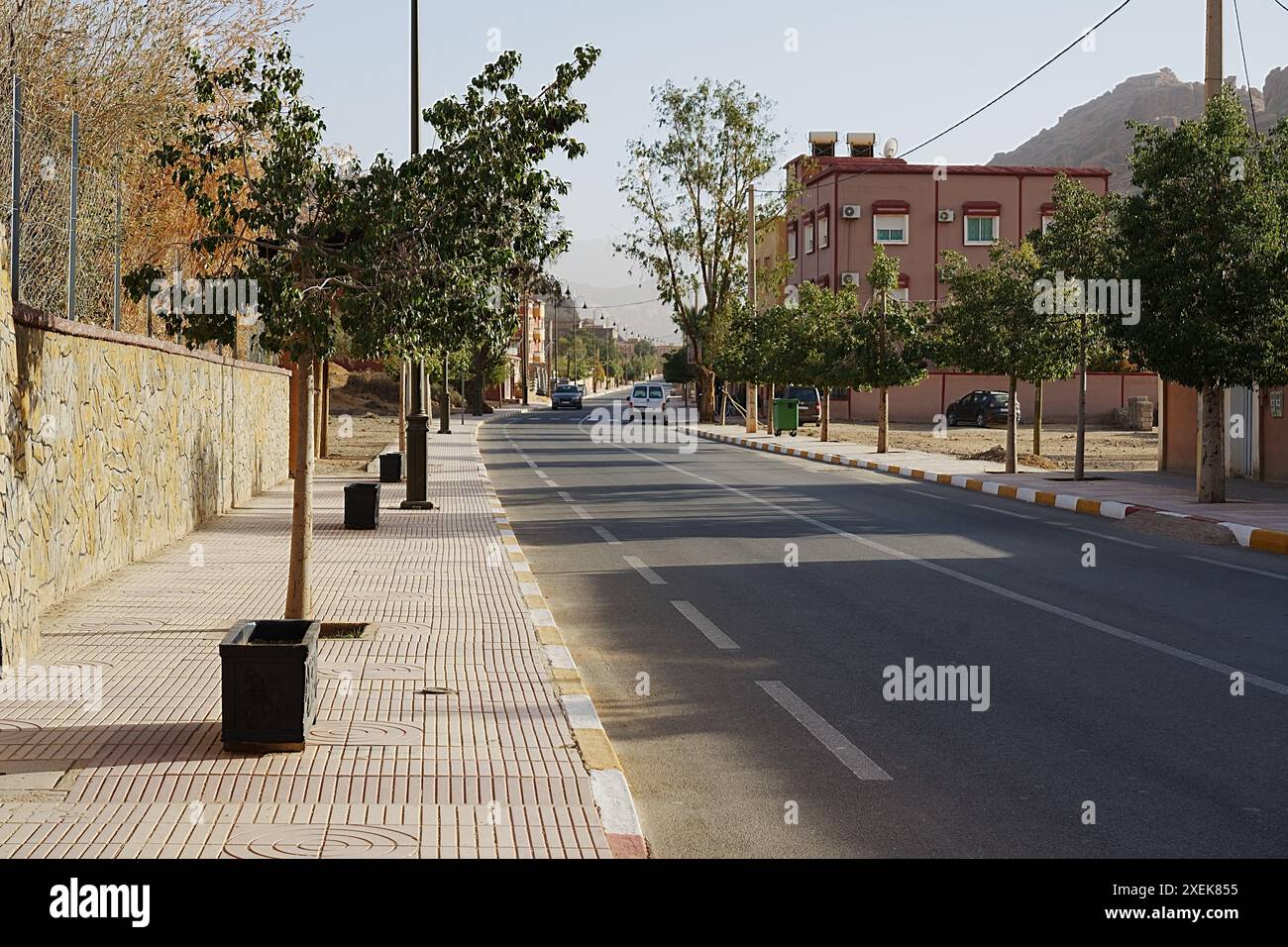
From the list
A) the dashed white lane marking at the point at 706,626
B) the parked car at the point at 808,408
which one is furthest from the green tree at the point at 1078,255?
the parked car at the point at 808,408

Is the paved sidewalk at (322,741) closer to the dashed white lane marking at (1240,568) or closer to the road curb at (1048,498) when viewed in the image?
the dashed white lane marking at (1240,568)

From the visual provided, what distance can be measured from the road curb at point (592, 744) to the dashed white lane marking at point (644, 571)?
62.0 inches

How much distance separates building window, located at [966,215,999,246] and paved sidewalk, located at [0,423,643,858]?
58.7 m

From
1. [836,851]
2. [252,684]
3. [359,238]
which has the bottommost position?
[836,851]

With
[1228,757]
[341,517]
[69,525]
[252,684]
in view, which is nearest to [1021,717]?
[1228,757]

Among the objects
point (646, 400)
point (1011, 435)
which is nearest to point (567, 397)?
point (646, 400)

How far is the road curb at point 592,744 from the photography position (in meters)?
5.30

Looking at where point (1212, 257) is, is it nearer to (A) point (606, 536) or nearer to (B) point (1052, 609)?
(A) point (606, 536)

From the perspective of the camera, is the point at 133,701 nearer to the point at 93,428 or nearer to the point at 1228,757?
the point at 93,428

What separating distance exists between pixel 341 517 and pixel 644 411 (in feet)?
188

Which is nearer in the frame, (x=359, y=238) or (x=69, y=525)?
(x=359, y=238)

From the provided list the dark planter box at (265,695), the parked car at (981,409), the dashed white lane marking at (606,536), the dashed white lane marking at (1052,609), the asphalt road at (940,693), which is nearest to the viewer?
the asphalt road at (940,693)

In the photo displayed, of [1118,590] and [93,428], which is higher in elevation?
[93,428]

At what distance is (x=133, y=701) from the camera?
7207mm
